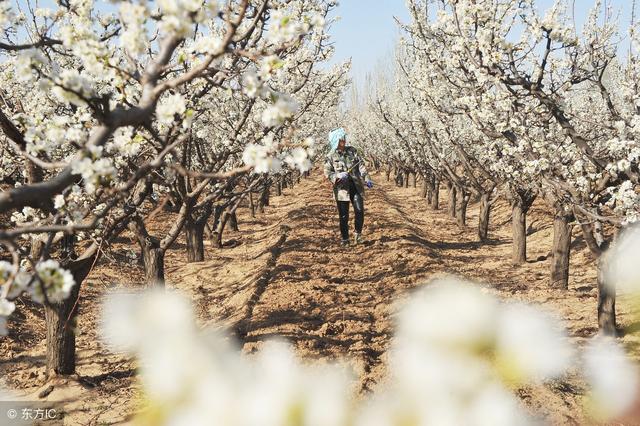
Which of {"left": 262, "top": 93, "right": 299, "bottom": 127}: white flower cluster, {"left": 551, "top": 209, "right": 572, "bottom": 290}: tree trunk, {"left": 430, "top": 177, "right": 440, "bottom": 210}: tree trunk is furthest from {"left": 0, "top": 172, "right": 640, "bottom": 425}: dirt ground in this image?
{"left": 430, "top": 177, "right": 440, "bottom": 210}: tree trunk

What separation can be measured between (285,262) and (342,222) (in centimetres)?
156

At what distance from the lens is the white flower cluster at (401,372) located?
502mm

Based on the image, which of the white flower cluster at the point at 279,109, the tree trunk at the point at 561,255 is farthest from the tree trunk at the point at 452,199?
the white flower cluster at the point at 279,109

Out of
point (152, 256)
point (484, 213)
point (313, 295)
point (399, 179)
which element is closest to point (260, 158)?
point (152, 256)

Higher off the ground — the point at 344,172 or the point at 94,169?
the point at 344,172

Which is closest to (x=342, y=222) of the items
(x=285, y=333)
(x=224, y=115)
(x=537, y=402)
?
(x=224, y=115)

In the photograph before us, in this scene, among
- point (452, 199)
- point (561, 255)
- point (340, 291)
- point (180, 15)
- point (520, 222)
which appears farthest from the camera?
point (452, 199)

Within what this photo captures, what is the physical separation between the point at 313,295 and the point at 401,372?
727 cm

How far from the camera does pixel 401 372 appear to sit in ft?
1.90

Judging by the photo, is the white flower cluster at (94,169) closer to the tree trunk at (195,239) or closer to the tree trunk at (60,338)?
the tree trunk at (60,338)

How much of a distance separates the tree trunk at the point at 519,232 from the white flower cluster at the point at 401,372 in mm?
10950

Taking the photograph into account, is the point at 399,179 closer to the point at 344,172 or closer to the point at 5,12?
the point at 344,172

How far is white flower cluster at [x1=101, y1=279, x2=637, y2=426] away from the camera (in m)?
0.50

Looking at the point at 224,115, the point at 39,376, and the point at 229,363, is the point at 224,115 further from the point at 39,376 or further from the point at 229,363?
the point at 229,363
